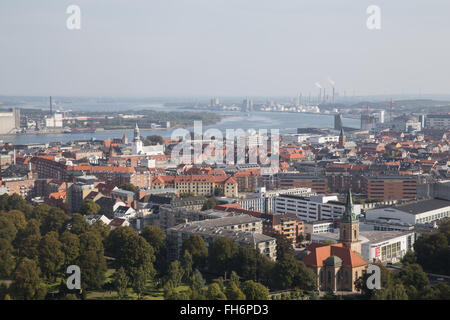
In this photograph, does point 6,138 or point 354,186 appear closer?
point 354,186

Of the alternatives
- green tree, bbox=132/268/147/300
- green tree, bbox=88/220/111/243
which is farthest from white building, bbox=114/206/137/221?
green tree, bbox=132/268/147/300

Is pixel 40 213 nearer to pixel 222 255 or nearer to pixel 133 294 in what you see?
pixel 133 294

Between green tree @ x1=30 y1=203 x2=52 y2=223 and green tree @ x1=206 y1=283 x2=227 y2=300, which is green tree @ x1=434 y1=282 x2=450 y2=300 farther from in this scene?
green tree @ x1=30 y1=203 x2=52 y2=223

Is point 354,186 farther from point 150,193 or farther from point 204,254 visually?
point 204,254

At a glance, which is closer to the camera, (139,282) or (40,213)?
(139,282)

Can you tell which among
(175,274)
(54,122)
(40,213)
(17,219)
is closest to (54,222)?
(17,219)
